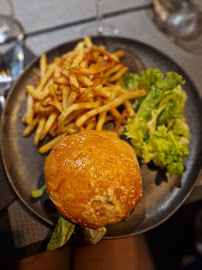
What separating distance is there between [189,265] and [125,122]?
1.19 m

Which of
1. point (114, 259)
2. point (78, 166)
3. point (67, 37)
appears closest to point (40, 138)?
point (78, 166)

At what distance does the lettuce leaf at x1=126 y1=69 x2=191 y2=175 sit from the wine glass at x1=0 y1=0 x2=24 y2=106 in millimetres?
1215

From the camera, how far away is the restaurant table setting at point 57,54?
6.44ft

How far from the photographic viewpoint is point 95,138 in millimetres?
1746

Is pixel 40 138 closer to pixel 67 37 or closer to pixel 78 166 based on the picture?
pixel 78 166

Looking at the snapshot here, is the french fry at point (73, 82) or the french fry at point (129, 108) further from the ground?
the french fry at point (73, 82)

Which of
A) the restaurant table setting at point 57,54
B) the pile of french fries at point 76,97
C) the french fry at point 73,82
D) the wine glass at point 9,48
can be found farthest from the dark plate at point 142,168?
the french fry at point 73,82

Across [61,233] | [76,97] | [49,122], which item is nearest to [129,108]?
[76,97]

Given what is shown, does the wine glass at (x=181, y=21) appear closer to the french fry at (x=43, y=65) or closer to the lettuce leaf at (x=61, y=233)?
the french fry at (x=43, y=65)

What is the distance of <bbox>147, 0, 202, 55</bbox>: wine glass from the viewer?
284 centimetres

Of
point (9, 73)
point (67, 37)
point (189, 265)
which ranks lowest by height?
point (189, 265)

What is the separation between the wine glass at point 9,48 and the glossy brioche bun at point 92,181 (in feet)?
3.53

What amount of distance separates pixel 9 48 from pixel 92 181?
72.5 inches

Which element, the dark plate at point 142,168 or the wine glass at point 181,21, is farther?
the wine glass at point 181,21
